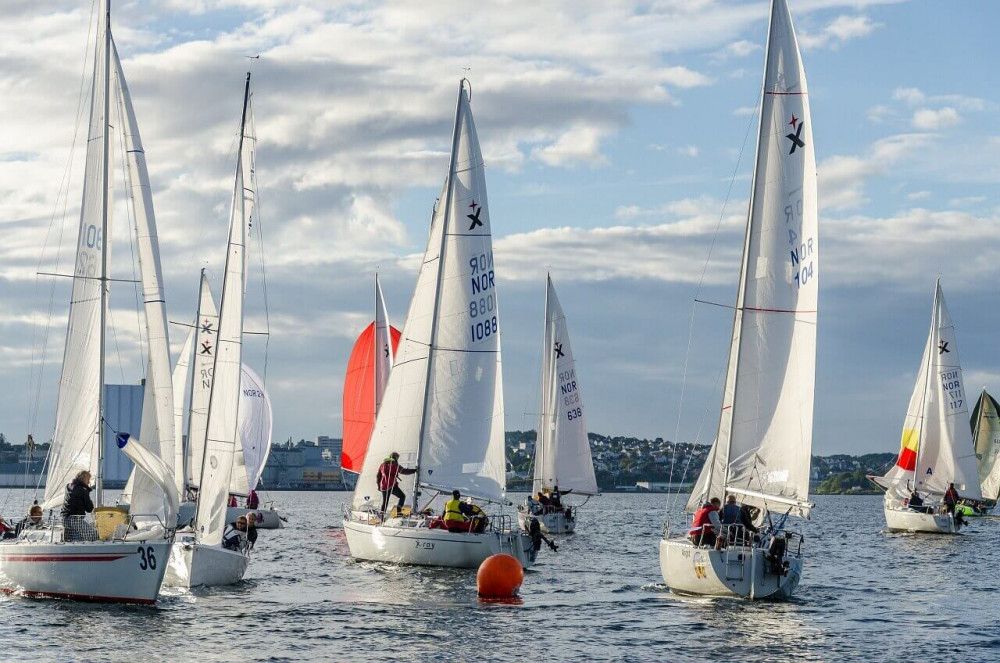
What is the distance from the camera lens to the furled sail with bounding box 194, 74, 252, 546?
92.4 feet

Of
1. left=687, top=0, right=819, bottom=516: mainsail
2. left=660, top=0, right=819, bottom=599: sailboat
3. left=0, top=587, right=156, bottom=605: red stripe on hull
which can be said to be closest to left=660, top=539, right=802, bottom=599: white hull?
left=660, top=0, right=819, bottom=599: sailboat

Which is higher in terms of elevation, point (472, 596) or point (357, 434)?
point (357, 434)

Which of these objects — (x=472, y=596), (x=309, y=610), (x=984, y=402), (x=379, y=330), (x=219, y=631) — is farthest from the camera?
(x=984, y=402)

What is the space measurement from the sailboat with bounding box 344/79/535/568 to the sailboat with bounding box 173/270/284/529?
420 inches

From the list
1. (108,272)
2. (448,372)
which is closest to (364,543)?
(448,372)

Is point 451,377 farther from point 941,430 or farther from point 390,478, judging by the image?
point 941,430

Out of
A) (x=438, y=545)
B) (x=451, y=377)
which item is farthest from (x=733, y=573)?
(x=451, y=377)

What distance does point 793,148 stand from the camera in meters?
27.7

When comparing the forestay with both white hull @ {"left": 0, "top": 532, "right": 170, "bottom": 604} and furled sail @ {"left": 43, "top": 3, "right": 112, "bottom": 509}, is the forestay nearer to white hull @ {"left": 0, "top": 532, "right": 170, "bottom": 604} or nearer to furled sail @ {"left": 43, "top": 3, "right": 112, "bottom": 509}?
furled sail @ {"left": 43, "top": 3, "right": 112, "bottom": 509}

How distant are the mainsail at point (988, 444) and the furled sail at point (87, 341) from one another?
65807 millimetres

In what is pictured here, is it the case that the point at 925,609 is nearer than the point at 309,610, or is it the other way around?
the point at 309,610

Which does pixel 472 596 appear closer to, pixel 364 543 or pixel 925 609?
pixel 364 543

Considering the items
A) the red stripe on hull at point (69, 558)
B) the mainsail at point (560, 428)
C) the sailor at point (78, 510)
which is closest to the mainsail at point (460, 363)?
the sailor at point (78, 510)

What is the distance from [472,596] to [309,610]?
350 centimetres
